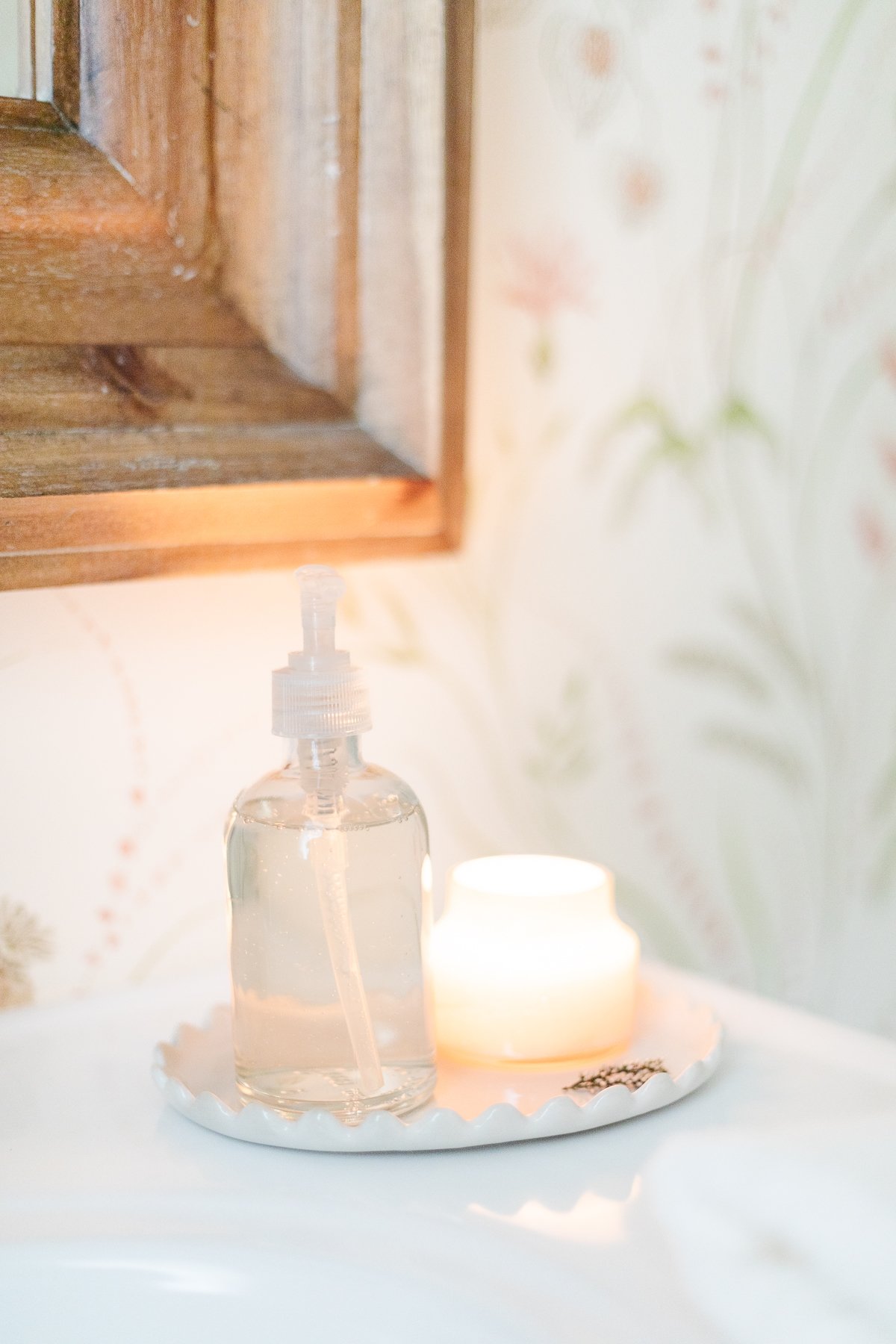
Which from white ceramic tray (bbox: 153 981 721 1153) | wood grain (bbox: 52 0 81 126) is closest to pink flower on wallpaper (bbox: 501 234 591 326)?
wood grain (bbox: 52 0 81 126)

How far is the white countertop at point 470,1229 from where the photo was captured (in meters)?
0.38

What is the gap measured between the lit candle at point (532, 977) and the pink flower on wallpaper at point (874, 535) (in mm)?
197

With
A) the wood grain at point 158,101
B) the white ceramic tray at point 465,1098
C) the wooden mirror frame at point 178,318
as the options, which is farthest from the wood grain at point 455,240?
the white ceramic tray at point 465,1098

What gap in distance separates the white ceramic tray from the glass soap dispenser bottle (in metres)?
0.02

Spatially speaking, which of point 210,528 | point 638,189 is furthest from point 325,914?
point 638,189

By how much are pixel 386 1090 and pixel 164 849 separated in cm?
19

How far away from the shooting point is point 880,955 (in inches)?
24.3

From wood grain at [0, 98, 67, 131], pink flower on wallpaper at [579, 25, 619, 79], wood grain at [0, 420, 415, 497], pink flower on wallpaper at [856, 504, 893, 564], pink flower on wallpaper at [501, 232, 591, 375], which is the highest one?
pink flower on wallpaper at [579, 25, 619, 79]

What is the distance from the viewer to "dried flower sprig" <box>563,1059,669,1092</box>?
0.50 meters

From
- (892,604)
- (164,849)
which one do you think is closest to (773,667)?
(892,604)

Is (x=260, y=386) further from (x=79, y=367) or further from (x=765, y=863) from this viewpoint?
(x=765, y=863)

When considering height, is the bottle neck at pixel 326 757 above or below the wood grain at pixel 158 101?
below

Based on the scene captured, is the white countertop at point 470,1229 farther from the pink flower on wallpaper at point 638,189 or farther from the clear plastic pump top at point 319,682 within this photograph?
the pink flower on wallpaper at point 638,189

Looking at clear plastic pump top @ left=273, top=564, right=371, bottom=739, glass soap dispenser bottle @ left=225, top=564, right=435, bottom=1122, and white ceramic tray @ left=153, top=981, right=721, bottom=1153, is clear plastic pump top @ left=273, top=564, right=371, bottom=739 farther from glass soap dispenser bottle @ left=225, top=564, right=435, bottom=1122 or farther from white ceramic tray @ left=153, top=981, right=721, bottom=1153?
white ceramic tray @ left=153, top=981, right=721, bottom=1153
